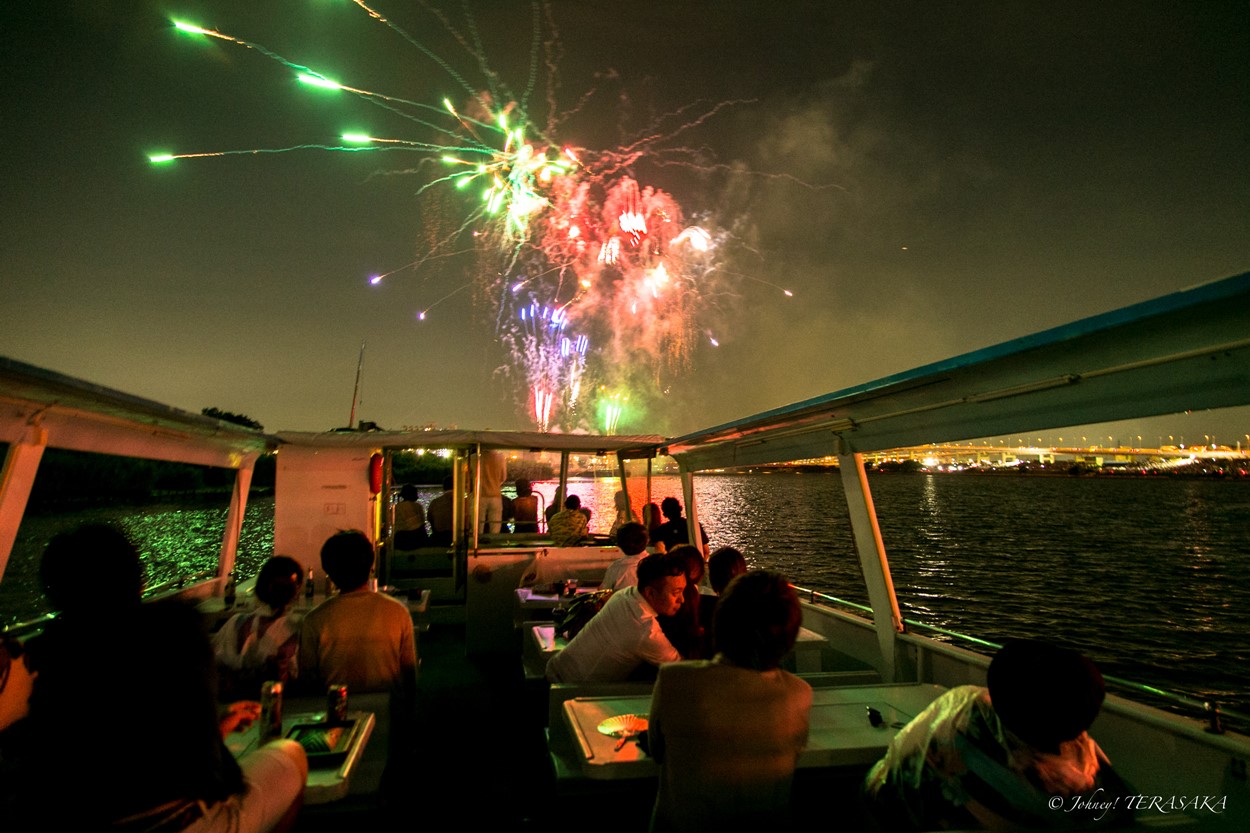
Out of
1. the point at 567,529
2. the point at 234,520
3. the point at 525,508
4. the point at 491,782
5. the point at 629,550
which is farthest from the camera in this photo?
the point at 525,508

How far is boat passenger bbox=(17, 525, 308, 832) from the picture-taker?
1.72 metres

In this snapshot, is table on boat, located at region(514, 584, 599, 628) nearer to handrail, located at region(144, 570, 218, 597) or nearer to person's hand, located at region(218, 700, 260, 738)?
person's hand, located at region(218, 700, 260, 738)

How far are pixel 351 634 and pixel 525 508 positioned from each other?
795cm

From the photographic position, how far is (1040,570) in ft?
89.5

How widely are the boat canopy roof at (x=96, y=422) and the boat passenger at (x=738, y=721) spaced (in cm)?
416

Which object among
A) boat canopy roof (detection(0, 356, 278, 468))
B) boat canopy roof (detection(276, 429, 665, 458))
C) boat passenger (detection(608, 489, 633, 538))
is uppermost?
boat canopy roof (detection(276, 429, 665, 458))

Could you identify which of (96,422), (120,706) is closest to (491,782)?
(120,706)

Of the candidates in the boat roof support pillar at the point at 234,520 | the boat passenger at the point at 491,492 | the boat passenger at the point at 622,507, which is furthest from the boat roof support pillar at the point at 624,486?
the boat roof support pillar at the point at 234,520

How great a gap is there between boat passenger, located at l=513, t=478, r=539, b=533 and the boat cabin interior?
1840 mm

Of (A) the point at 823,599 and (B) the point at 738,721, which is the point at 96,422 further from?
(A) the point at 823,599

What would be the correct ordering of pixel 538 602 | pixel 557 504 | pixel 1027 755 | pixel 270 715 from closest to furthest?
pixel 1027 755 < pixel 270 715 < pixel 538 602 < pixel 557 504

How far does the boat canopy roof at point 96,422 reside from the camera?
13.0 ft

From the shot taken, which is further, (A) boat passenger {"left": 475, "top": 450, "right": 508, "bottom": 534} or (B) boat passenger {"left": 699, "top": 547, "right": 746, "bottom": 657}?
(A) boat passenger {"left": 475, "top": 450, "right": 508, "bottom": 534}

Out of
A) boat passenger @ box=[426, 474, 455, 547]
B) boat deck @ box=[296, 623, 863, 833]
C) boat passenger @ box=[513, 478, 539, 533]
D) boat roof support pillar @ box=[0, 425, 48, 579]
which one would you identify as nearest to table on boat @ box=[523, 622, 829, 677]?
boat deck @ box=[296, 623, 863, 833]
